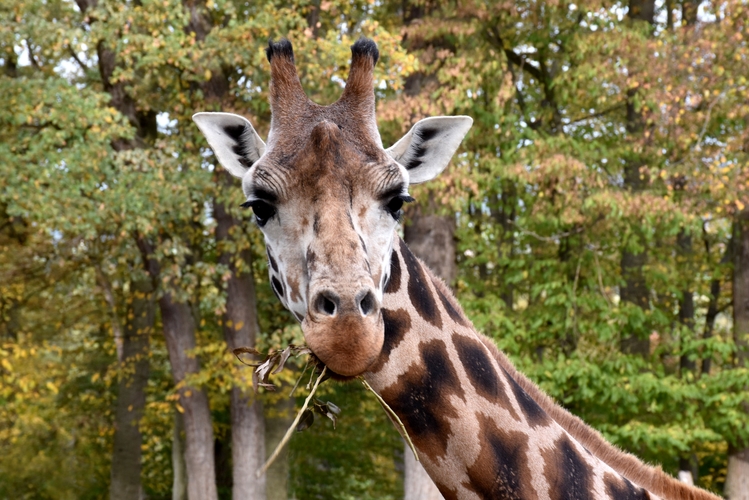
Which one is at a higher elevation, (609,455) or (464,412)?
(464,412)

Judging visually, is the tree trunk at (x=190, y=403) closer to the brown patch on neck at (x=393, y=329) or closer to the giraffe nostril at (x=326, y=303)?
the brown patch on neck at (x=393, y=329)

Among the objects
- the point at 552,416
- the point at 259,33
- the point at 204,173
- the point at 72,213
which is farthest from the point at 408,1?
the point at 552,416

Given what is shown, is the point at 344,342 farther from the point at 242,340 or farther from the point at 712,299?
the point at 712,299

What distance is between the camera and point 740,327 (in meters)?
14.2

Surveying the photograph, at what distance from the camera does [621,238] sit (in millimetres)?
14492

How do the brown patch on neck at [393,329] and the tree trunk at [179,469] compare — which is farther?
the tree trunk at [179,469]

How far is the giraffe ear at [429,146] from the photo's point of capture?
3.55 meters

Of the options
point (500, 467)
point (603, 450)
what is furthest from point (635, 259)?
point (500, 467)

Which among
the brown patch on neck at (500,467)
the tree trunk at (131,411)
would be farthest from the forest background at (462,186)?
the brown patch on neck at (500,467)

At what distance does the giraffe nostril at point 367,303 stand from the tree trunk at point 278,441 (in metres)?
14.7

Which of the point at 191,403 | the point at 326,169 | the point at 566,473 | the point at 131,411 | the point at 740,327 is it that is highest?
the point at 131,411

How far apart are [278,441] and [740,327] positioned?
9.81 m

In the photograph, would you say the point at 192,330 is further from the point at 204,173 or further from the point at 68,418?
the point at 68,418

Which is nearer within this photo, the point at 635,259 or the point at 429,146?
the point at 429,146
